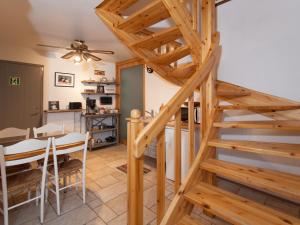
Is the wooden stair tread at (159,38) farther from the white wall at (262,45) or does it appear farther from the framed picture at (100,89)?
the framed picture at (100,89)

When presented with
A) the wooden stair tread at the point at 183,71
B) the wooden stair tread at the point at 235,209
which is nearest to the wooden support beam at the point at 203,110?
the wooden stair tread at the point at 235,209

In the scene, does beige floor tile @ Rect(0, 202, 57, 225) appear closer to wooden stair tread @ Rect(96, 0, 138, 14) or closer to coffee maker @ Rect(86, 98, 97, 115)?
wooden stair tread @ Rect(96, 0, 138, 14)

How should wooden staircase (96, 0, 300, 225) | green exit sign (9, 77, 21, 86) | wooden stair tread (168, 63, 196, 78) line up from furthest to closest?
green exit sign (9, 77, 21, 86) < wooden stair tread (168, 63, 196, 78) < wooden staircase (96, 0, 300, 225)

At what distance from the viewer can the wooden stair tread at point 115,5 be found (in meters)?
1.87

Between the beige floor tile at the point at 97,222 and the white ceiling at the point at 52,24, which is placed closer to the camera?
the beige floor tile at the point at 97,222

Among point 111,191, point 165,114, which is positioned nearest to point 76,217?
point 111,191

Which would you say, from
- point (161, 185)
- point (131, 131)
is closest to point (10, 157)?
point (131, 131)

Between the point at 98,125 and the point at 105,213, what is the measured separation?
3.06 m

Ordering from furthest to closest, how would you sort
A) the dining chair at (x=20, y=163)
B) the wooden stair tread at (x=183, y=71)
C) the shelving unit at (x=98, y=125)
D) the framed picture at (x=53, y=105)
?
the shelving unit at (x=98, y=125) → the framed picture at (x=53, y=105) → the wooden stair tread at (x=183, y=71) → the dining chair at (x=20, y=163)

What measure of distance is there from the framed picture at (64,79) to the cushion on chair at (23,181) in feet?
9.30

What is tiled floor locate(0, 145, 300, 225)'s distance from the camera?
184cm

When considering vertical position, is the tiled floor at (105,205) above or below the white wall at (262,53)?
below

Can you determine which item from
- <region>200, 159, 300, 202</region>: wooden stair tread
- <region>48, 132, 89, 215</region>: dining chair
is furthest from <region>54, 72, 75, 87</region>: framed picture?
<region>200, 159, 300, 202</region>: wooden stair tread

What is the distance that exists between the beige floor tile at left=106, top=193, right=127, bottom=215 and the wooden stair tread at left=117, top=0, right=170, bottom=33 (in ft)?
7.11
